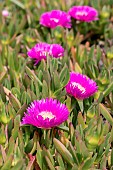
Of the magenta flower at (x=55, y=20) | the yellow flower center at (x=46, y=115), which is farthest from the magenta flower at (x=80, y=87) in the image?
the magenta flower at (x=55, y=20)

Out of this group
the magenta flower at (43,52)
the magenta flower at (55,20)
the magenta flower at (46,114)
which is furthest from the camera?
the magenta flower at (55,20)

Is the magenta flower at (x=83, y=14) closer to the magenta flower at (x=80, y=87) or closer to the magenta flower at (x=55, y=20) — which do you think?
the magenta flower at (x=55, y=20)

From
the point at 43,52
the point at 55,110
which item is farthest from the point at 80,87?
the point at 43,52

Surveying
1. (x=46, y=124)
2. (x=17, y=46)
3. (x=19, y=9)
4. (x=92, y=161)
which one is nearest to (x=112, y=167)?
(x=92, y=161)

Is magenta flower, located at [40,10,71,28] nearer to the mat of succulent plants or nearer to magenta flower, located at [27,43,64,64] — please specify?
the mat of succulent plants

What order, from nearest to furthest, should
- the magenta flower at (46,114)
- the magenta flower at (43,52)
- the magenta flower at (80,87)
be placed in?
the magenta flower at (46,114), the magenta flower at (80,87), the magenta flower at (43,52)

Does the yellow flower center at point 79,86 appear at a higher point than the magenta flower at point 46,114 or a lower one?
higher

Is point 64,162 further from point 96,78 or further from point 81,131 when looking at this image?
point 96,78
